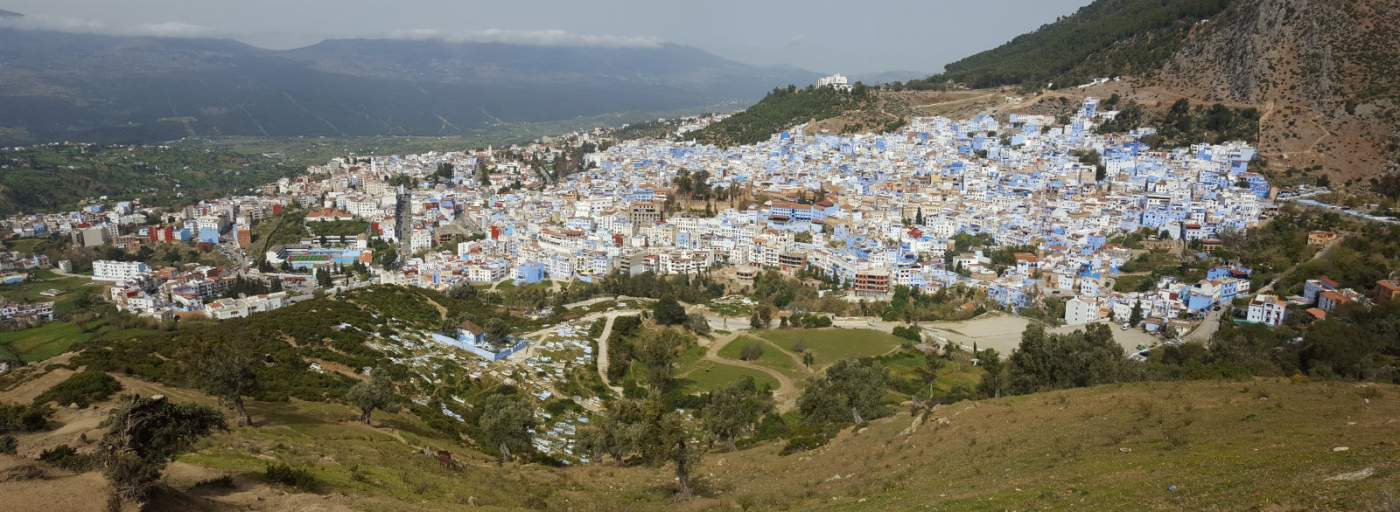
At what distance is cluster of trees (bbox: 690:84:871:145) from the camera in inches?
2965

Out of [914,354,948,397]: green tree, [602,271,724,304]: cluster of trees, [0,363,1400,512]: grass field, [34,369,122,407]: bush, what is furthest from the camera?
[602,271,724,304]: cluster of trees

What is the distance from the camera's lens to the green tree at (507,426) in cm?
1584

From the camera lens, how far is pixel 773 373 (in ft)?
89.9

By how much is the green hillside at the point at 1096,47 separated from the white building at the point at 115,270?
66966mm

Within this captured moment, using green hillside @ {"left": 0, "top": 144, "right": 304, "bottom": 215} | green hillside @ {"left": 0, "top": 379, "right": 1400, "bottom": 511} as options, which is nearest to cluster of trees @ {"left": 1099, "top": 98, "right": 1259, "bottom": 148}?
green hillside @ {"left": 0, "top": 379, "right": 1400, "bottom": 511}

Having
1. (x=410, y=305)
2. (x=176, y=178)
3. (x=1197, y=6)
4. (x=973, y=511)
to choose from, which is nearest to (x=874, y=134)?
(x=1197, y=6)

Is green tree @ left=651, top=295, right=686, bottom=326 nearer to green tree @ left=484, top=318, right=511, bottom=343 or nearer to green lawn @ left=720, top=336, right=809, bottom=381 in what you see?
green lawn @ left=720, top=336, right=809, bottom=381

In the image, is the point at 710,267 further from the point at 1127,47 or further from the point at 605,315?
the point at 1127,47

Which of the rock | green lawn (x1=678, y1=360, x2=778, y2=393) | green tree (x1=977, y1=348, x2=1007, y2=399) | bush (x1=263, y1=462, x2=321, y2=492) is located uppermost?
the rock

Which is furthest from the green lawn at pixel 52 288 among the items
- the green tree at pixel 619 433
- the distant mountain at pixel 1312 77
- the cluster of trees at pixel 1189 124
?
the distant mountain at pixel 1312 77

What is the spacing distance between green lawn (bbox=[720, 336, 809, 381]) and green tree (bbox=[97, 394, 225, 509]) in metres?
20.7

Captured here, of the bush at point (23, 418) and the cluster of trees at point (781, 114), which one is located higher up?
the cluster of trees at point (781, 114)

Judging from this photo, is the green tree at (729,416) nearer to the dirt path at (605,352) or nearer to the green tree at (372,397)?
the dirt path at (605,352)

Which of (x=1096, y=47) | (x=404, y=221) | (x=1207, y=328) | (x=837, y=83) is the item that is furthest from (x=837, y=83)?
(x=1207, y=328)
